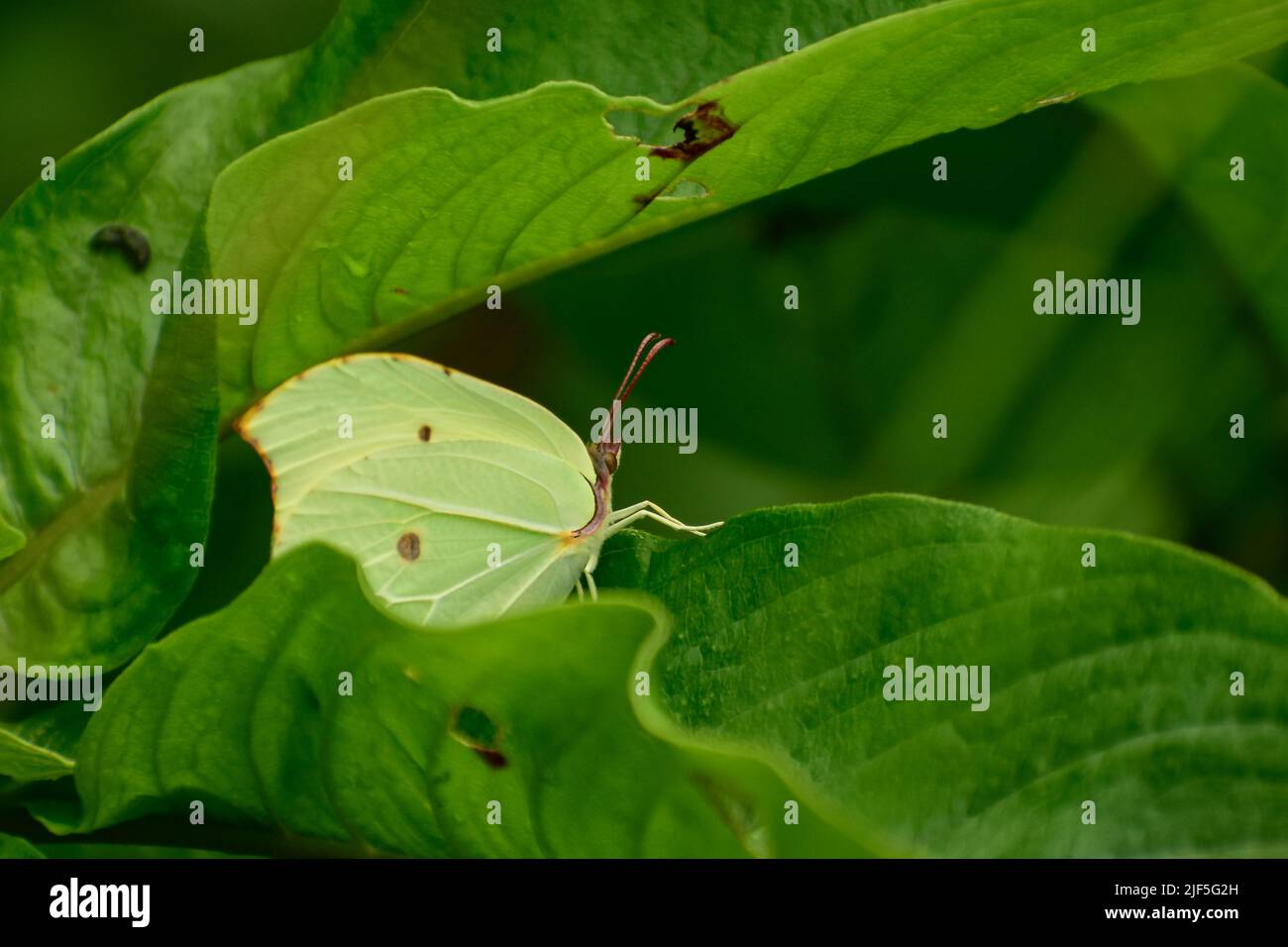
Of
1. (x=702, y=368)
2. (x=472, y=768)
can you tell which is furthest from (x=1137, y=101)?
(x=472, y=768)

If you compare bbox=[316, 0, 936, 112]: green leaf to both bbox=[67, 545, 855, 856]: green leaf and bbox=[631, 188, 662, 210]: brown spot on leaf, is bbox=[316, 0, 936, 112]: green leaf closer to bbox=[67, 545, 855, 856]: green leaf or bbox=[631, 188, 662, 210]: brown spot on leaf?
bbox=[631, 188, 662, 210]: brown spot on leaf

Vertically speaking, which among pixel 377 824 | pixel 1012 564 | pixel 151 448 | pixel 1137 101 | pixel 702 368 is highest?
pixel 1137 101

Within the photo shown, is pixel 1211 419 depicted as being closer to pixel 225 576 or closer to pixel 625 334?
pixel 625 334

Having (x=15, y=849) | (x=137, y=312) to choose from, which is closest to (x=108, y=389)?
(x=137, y=312)

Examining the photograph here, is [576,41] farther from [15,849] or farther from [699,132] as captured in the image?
[15,849]

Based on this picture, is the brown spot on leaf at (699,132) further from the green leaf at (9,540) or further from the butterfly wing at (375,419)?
the green leaf at (9,540)

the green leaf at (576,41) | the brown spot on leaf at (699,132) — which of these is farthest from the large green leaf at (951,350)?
the brown spot on leaf at (699,132)

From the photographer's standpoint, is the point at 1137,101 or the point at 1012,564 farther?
the point at 1137,101
